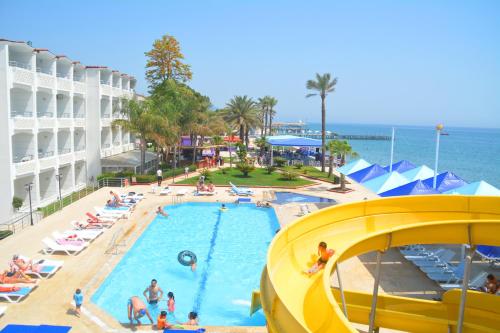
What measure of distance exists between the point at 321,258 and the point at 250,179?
27.3 metres

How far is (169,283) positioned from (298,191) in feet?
55.9

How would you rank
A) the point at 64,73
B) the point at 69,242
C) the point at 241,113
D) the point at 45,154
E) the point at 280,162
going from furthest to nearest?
the point at 241,113 < the point at 280,162 < the point at 64,73 < the point at 45,154 < the point at 69,242

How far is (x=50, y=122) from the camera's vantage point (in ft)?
90.1

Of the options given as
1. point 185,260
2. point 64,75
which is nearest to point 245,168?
point 64,75

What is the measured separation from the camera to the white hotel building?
23.1 metres

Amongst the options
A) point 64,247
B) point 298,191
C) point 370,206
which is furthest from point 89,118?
point 370,206

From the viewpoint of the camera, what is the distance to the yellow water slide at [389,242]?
22.4 ft

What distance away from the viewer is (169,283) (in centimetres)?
1492

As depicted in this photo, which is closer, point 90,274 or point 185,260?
point 90,274

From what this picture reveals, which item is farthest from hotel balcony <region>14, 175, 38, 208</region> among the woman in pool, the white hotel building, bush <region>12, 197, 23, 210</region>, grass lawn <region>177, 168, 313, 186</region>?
the woman in pool

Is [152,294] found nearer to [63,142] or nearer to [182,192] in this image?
[182,192]

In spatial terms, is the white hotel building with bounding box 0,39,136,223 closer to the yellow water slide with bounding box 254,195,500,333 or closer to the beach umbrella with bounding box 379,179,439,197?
the beach umbrella with bounding box 379,179,439,197

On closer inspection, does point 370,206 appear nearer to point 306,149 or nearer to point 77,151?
point 77,151

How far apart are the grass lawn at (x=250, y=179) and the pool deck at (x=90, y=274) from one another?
8.56 meters
